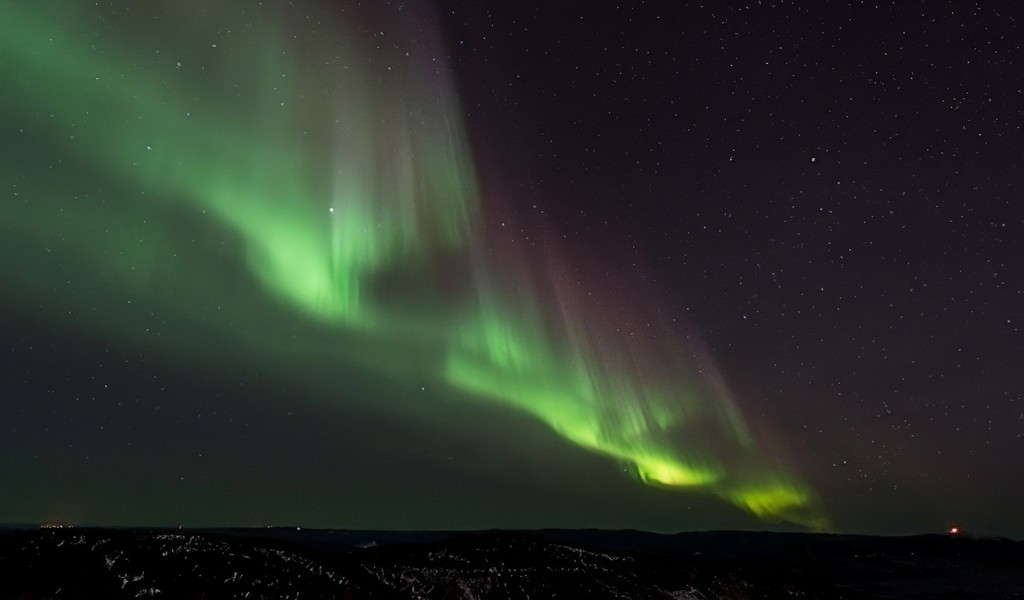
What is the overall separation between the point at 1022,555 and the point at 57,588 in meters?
36.0

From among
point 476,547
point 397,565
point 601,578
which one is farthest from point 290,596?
point 601,578

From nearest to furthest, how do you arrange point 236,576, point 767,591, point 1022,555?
point 236,576 → point 767,591 → point 1022,555

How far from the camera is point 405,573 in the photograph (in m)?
15.2

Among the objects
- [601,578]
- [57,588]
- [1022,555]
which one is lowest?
[1022,555]

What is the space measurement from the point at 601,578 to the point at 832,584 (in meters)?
8.65

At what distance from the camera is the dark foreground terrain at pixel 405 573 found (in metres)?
12.9

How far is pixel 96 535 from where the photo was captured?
14008 mm

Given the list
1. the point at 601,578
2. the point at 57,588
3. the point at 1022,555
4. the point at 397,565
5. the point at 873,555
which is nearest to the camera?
the point at 57,588

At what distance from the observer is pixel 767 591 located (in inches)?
722

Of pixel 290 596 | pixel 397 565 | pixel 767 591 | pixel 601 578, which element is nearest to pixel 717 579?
pixel 767 591

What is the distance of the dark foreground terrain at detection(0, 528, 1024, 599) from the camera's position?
42.2 ft

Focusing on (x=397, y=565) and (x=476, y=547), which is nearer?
(x=397, y=565)

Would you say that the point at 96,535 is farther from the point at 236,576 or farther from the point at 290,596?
the point at 290,596

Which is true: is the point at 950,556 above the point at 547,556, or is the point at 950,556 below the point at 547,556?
below
